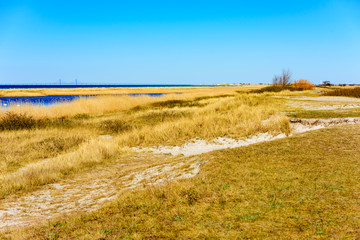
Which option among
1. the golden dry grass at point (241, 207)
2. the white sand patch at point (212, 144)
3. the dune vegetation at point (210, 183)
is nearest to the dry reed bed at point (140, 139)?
the dune vegetation at point (210, 183)

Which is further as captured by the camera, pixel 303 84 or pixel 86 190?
pixel 303 84

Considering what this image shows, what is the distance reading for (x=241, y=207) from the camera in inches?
210

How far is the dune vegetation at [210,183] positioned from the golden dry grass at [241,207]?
2 centimetres

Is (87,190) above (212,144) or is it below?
below

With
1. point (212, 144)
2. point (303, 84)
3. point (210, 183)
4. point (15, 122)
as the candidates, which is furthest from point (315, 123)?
point (303, 84)

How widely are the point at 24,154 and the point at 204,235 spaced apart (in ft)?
38.1

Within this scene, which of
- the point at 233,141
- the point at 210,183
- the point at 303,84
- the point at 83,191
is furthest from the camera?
the point at 303,84

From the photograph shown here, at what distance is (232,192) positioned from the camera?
6059mm

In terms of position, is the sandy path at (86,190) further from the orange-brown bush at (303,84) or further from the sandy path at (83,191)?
the orange-brown bush at (303,84)

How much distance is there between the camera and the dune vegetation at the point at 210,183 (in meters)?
4.60

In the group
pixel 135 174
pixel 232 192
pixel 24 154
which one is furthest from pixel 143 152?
pixel 232 192

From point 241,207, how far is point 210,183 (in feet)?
5.20

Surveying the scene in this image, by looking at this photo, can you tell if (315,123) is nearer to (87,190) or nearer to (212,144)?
(212,144)

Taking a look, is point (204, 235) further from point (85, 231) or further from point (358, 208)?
point (358, 208)
